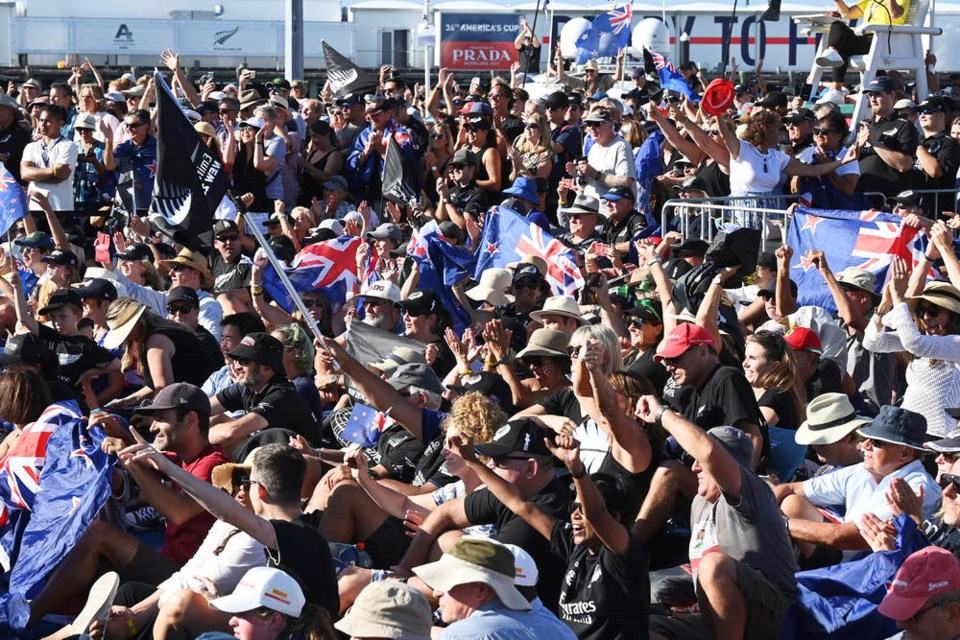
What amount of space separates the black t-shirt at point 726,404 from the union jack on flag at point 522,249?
2847 millimetres

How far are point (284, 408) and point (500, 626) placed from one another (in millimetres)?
3255

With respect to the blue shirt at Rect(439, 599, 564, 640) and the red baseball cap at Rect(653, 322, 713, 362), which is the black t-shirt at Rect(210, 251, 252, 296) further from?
the blue shirt at Rect(439, 599, 564, 640)

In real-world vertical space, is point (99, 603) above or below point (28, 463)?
below

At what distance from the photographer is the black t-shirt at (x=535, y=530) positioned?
650 centimetres

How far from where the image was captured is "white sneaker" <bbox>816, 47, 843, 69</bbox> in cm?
1453

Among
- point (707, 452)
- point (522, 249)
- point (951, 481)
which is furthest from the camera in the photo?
point (522, 249)

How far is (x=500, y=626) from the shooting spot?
5.29 m

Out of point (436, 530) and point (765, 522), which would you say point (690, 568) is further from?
point (436, 530)

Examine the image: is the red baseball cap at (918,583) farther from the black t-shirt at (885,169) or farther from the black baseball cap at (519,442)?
the black t-shirt at (885,169)

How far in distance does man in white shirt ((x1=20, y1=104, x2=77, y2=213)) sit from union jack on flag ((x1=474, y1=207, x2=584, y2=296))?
14.7 feet

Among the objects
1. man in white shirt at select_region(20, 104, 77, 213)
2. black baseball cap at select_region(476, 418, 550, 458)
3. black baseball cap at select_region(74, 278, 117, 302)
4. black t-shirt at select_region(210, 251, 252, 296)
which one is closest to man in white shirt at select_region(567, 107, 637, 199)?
black t-shirt at select_region(210, 251, 252, 296)

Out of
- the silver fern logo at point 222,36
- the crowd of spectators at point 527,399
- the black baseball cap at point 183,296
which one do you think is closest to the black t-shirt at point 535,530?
the crowd of spectators at point 527,399

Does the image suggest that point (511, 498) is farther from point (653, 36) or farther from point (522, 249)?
point (653, 36)

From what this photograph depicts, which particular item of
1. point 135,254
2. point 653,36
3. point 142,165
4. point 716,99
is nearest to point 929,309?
point 716,99
